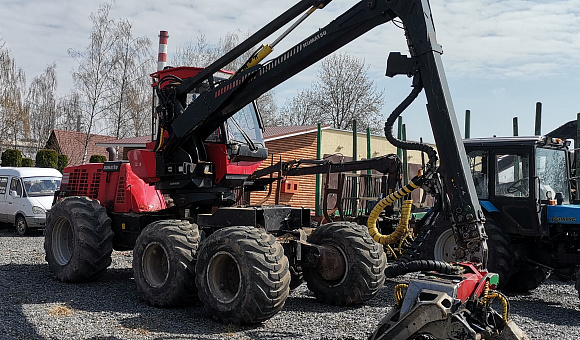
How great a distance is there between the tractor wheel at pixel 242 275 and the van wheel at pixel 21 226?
39.6ft

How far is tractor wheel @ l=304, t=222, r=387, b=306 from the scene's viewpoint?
24.0 ft

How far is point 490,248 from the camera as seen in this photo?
8.52 metres

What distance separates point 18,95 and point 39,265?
1159 inches

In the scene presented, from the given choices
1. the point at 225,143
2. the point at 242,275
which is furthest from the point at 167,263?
the point at 225,143

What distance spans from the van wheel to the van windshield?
0.73m

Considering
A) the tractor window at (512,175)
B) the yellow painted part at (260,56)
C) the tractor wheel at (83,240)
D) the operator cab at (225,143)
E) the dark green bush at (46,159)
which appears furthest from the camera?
the dark green bush at (46,159)

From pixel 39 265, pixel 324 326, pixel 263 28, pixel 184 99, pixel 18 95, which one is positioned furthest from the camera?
pixel 18 95

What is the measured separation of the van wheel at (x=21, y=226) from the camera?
17.0 meters

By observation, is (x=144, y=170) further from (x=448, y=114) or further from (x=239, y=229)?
(x=448, y=114)

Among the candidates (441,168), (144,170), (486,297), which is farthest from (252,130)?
(486,297)

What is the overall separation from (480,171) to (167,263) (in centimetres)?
503

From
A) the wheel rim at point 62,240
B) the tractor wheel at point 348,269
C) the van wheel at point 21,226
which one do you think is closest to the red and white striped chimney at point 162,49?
the wheel rim at point 62,240

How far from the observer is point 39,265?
10680mm

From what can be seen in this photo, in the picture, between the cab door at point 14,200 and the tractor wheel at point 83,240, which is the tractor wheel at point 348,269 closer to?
the tractor wheel at point 83,240
